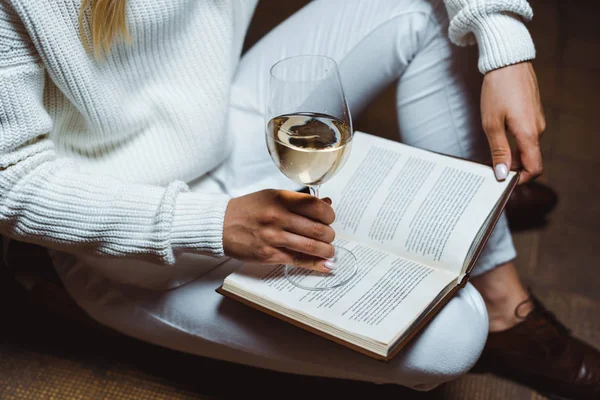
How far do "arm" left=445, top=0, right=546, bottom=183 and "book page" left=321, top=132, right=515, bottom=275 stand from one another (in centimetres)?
4

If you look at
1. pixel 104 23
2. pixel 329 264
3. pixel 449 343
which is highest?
pixel 104 23

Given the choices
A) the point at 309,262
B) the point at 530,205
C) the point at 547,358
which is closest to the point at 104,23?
the point at 309,262

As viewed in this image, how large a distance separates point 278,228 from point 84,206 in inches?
9.4

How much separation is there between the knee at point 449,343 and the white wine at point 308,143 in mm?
262

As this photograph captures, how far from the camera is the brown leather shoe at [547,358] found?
40.6 inches

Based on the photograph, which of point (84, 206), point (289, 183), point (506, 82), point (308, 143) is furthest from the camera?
point (289, 183)

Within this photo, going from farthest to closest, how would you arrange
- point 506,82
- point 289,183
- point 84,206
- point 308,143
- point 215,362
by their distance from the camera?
1. point 215,362
2. point 289,183
3. point 506,82
4. point 84,206
5. point 308,143

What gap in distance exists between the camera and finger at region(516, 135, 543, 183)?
85 cm

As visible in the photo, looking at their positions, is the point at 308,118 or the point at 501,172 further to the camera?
the point at 501,172

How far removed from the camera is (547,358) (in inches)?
40.8

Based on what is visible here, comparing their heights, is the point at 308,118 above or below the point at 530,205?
above

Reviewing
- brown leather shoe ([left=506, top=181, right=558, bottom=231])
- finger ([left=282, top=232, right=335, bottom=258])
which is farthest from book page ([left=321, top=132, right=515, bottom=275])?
brown leather shoe ([left=506, top=181, right=558, bottom=231])

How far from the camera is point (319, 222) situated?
749 mm

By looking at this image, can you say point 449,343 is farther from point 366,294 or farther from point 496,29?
point 496,29
